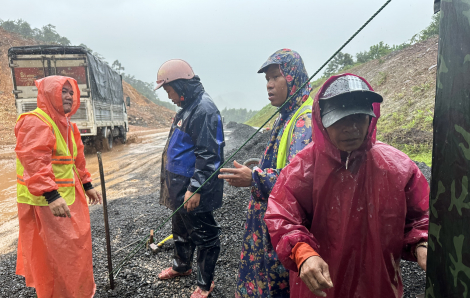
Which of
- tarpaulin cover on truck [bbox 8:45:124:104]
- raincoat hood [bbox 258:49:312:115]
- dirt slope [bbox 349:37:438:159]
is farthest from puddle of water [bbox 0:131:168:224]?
dirt slope [bbox 349:37:438:159]

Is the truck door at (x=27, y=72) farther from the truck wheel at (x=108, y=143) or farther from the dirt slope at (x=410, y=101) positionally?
the dirt slope at (x=410, y=101)

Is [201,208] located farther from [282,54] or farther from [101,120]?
[101,120]

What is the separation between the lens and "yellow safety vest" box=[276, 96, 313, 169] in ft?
5.16

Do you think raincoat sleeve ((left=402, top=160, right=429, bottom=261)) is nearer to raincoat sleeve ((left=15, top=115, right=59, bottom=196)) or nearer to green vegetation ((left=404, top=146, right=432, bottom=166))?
raincoat sleeve ((left=15, top=115, right=59, bottom=196))

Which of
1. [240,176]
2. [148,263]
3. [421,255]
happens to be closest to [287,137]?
[240,176]

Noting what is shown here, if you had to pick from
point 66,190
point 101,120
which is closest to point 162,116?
point 101,120

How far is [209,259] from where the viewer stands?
239 cm

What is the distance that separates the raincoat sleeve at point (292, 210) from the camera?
1.07m

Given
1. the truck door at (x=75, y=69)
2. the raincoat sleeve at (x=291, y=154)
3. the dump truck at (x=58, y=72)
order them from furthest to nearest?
the truck door at (x=75, y=69) → the dump truck at (x=58, y=72) → the raincoat sleeve at (x=291, y=154)

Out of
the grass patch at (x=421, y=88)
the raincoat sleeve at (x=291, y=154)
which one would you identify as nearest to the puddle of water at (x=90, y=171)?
the raincoat sleeve at (x=291, y=154)

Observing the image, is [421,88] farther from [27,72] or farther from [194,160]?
[27,72]

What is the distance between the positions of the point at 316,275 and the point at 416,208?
0.50 m

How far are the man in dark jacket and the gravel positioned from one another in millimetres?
361

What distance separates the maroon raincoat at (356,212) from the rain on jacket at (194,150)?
3.70 ft
